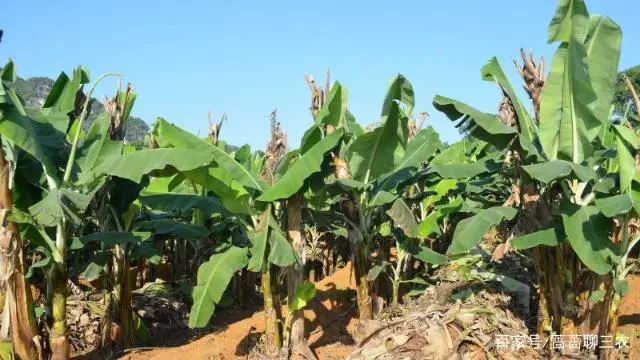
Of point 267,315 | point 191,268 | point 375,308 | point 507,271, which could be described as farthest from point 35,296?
point 507,271

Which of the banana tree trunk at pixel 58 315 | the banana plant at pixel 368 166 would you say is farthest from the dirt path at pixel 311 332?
the banana tree trunk at pixel 58 315

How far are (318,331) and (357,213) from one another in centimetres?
202

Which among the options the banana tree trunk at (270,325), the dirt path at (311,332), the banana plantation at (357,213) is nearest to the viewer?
the banana plantation at (357,213)

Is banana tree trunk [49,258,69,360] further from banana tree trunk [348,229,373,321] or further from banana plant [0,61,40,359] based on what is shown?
banana tree trunk [348,229,373,321]

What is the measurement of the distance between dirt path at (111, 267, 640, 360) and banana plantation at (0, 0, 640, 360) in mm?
58

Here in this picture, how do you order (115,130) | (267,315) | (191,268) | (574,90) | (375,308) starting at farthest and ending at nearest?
1. (191,268)
2. (375,308)
3. (115,130)
4. (267,315)
5. (574,90)

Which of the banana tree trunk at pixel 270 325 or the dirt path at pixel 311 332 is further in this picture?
the dirt path at pixel 311 332

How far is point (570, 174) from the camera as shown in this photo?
6559mm

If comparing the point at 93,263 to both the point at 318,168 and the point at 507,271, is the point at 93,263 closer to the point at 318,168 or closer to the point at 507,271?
the point at 318,168

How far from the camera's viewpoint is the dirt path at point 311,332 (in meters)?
8.10

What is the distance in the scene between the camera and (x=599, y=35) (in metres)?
6.30

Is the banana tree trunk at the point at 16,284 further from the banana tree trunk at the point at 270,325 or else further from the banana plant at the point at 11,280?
the banana tree trunk at the point at 270,325

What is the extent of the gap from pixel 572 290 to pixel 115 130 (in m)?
6.25

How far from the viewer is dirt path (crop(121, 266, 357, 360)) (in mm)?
8102
